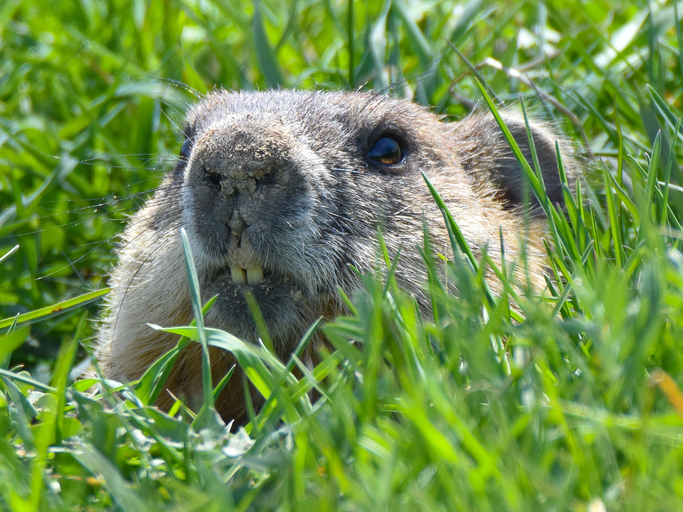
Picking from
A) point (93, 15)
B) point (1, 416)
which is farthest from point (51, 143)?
point (1, 416)

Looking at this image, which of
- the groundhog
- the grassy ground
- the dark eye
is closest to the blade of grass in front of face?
the grassy ground

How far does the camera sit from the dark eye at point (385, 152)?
3225mm

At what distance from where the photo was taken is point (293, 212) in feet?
8.38

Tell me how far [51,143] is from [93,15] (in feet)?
5.04

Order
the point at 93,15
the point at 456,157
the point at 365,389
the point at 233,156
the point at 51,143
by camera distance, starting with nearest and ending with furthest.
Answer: the point at 365,389 → the point at 233,156 → the point at 456,157 → the point at 51,143 → the point at 93,15

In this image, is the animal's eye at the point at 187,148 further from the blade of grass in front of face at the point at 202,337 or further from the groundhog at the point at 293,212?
the blade of grass in front of face at the point at 202,337

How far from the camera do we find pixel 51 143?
4.32 metres

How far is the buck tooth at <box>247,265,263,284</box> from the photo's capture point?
8.55 ft

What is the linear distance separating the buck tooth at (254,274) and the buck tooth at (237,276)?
0.02 metres

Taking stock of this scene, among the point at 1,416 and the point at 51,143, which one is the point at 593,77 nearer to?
Answer: the point at 51,143

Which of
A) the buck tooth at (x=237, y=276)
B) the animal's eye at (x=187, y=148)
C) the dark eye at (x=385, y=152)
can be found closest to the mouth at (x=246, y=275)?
the buck tooth at (x=237, y=276)

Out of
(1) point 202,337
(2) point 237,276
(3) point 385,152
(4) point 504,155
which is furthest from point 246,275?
(4) point 504,155

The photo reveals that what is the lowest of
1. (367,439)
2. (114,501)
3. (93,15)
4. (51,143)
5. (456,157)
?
(114,501)

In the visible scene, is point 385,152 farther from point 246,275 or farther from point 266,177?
point 246,275
